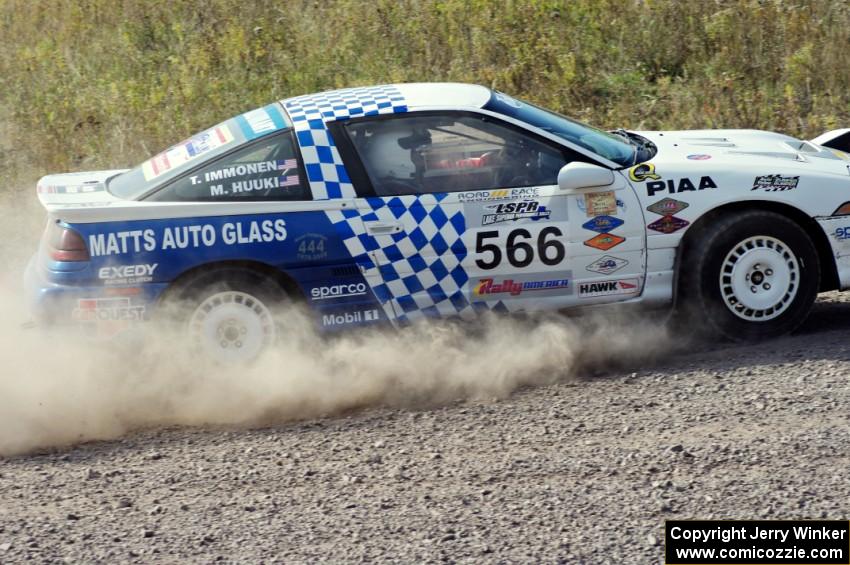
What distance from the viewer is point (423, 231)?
20.4 feet

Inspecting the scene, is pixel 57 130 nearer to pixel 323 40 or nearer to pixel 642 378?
pixel 323 40

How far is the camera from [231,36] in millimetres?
12086

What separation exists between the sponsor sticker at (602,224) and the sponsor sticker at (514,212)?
24 cm

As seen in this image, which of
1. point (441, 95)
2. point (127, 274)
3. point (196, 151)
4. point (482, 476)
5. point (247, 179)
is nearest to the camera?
point (482, 476)

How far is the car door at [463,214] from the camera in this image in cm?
621

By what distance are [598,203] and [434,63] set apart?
5642 mm

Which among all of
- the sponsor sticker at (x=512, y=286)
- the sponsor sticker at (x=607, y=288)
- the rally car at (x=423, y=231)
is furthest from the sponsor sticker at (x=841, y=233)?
the sponsor sticker at (x=512, y=286)

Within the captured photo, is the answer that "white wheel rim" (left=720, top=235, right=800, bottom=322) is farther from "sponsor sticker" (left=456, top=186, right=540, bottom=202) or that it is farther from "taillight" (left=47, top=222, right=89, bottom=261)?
"taillight" (left=47, top=222, right=89, bottom=261)

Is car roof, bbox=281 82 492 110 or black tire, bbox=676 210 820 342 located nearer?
black tire, bbox=676 210 820 342

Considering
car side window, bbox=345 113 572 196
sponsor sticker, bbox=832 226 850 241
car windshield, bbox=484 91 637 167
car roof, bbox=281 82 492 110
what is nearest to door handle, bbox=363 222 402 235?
car side window, bbox=345 113 572 196

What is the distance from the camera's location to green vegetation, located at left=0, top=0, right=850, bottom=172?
34.3ft

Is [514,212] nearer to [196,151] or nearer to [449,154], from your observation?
[449,154]

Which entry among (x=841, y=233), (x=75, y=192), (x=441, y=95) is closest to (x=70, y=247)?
(x=75, y=192)

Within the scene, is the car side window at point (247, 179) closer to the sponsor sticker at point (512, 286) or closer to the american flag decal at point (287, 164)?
the american flag decal at point (287, 164)
